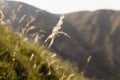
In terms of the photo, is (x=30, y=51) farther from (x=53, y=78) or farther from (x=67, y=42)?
(x=67, y=42)

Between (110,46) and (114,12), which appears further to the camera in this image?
(114,12)

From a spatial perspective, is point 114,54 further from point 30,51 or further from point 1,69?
point 1,69

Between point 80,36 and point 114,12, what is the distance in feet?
17.0

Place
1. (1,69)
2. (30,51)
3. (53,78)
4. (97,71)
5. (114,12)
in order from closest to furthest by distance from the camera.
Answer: (1,69) < (53,78) < (30,51) < (97,71) < (114,12)

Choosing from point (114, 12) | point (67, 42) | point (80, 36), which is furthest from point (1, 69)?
point (114, 12)

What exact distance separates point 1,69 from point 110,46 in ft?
93.1

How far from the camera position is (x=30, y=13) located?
3219 cm

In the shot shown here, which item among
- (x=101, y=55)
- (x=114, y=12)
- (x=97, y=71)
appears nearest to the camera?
(x=97, y=71)

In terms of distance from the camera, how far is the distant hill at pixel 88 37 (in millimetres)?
29419

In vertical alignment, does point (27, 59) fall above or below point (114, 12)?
above

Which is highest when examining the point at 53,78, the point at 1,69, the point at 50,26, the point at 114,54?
the point at 1,69

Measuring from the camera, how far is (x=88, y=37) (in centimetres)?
3438

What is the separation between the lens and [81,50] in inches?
1255

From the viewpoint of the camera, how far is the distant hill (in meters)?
29.4
